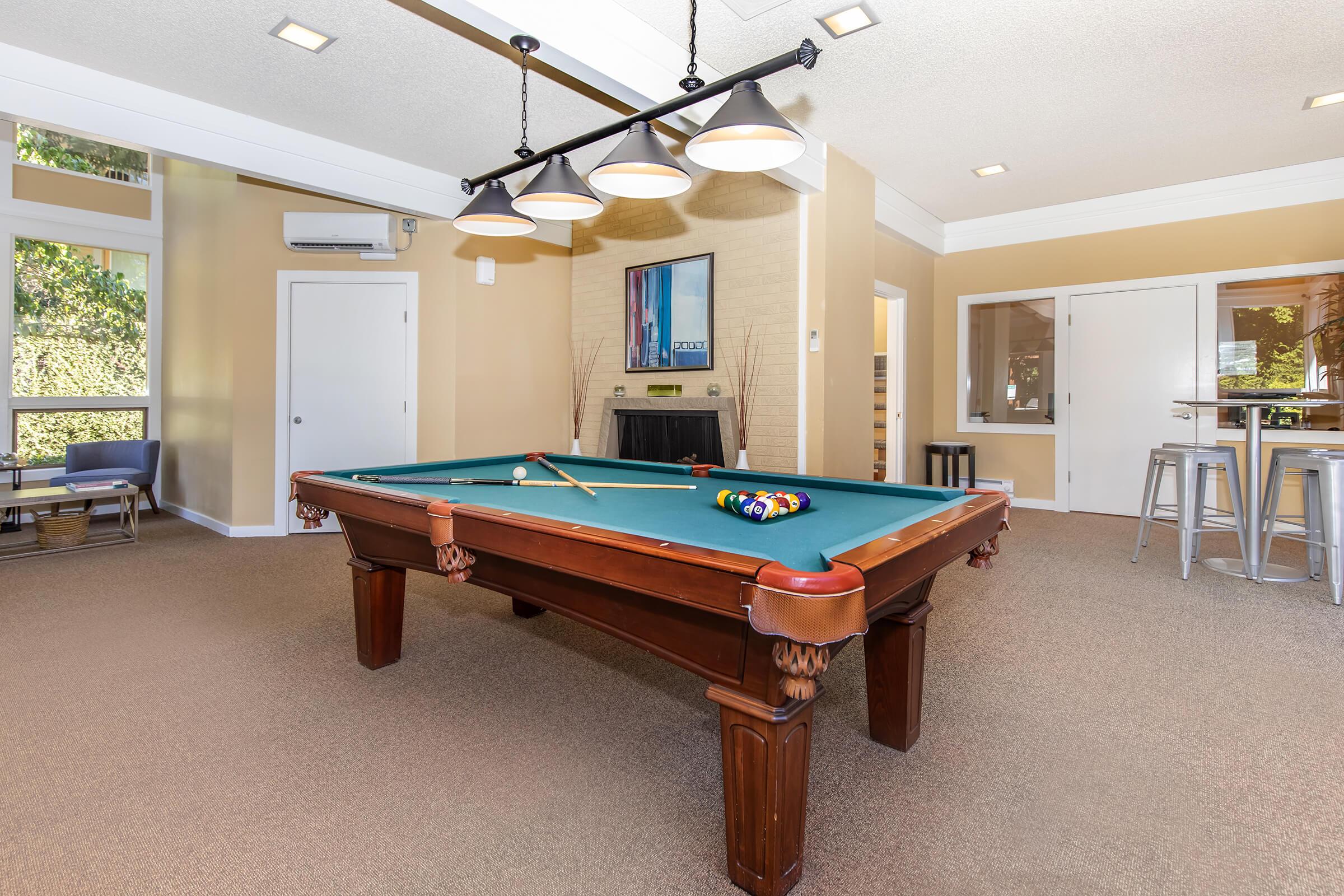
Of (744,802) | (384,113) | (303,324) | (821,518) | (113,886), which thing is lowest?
(113,886)

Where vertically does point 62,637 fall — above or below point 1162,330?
below

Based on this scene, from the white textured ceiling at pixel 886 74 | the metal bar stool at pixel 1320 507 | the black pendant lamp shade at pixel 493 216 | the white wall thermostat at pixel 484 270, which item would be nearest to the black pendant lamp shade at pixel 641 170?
the black pendant lamp shade at pixel 493 216

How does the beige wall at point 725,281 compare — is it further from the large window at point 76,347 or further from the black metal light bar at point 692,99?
the large window at point 76,347

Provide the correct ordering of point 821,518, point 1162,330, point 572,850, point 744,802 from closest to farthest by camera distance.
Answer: point 744,802 → point 572,850 → point 821,518 → point 1162,330

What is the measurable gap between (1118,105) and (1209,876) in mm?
4076

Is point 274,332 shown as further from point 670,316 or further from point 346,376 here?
point 670,316

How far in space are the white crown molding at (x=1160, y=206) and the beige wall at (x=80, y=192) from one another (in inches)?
298

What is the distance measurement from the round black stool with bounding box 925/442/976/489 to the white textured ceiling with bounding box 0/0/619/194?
400 centimetres

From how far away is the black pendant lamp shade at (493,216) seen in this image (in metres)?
2.87

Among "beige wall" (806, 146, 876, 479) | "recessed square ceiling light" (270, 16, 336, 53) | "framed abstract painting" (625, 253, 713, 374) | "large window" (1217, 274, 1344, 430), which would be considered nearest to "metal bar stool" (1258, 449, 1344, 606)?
"large window" (1217, 274, 1344, 430)

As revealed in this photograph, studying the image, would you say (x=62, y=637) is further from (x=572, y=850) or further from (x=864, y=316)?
(x=864, y=316)

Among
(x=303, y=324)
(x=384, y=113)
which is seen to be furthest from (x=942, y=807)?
(x=303, y=324)

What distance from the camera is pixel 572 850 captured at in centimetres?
155

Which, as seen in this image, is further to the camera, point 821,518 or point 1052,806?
point 821,518
